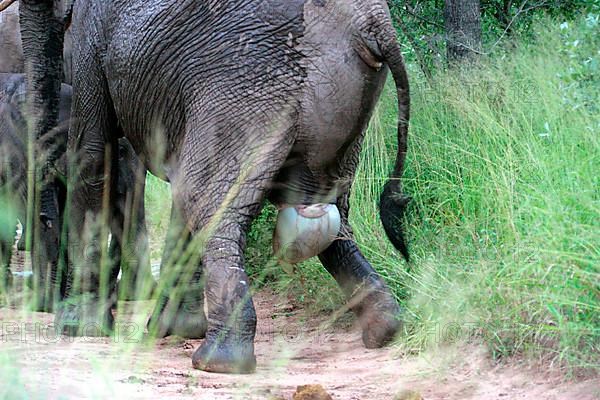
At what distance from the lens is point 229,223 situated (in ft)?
16.3

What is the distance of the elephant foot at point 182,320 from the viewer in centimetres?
605

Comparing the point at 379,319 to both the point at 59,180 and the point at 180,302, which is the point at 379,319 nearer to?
the point at 180,302

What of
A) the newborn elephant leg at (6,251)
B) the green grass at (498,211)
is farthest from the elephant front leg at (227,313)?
the newborn elephant leg at (6,251)

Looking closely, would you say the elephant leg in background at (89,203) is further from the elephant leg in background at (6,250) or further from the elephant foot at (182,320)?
the elephant leg in background at (6,250)

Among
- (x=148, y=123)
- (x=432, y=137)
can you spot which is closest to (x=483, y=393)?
(x=148, y=123)

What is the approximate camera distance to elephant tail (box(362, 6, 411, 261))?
4840mm

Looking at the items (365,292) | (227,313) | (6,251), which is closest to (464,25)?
(365,292)

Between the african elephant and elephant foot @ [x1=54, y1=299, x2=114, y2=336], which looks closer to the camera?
elephant foot @ [x1=54, y1=299, x2=114, y2=336]

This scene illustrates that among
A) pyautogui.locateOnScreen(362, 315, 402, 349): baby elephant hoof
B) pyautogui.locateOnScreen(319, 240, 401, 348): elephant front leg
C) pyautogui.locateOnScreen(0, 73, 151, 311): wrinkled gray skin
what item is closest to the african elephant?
pyautogui.locateOnScreen(0, 73, 151, 311): wrinkled gray skin

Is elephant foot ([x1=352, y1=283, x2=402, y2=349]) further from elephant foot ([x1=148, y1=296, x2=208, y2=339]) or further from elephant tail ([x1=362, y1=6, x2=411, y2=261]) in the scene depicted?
elephant foot ([x1=148, y1=296, x2=208, y2=339])

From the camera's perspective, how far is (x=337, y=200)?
5617mm

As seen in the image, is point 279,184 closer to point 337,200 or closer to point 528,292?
point 337,200

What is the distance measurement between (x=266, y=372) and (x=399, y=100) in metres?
1.43

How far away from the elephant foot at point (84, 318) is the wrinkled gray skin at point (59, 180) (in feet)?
3.72
